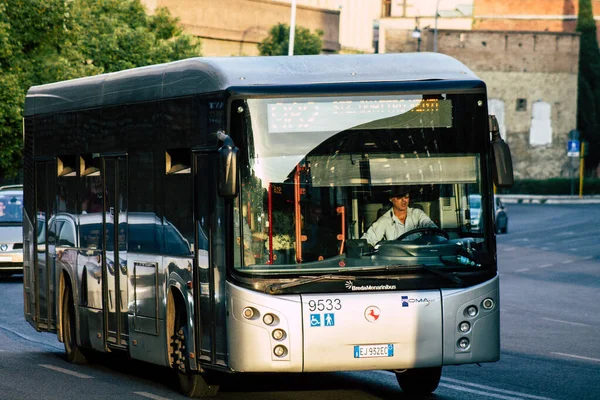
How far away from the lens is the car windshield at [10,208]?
28.2 metres

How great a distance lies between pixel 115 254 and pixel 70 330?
2042 millimetres

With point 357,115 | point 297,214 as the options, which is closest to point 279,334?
point 297,214

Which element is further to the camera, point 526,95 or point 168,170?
point 526,95

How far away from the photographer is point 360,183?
418 inches

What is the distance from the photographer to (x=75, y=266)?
47.3 ft

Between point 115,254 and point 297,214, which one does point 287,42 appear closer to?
point 115,254

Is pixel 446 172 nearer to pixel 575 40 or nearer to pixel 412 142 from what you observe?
pixel 412 142

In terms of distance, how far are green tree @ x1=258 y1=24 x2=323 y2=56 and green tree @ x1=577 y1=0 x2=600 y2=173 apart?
25.9 meters

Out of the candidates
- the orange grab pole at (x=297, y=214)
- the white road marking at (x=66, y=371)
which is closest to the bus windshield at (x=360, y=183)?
the orange grab pole at (x=297, y=214)

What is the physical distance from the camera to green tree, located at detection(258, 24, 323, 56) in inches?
2656

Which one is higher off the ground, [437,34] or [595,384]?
[437,34]

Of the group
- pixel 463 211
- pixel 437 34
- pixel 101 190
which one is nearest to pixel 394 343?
pixel 463 211

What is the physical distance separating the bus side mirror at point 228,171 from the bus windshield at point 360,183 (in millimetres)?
406

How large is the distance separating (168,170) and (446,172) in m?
2.47
